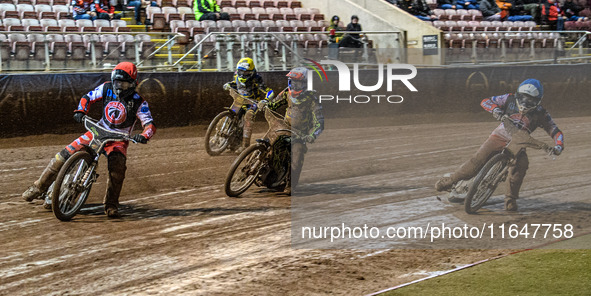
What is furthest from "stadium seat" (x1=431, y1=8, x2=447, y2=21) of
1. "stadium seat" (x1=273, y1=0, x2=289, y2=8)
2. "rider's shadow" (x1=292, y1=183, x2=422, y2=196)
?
"rider's shadow" (x1=292, y1=183, x2=422, y2=196)

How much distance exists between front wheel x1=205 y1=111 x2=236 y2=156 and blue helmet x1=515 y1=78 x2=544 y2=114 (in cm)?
695

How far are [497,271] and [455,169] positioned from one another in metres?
2.06

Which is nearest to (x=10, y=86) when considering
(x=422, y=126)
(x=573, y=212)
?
(x=422, y=126)

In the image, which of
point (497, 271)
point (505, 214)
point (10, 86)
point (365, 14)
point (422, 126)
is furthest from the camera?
point (365, 14)

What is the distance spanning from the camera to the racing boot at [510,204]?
323 inches

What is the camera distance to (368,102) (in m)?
8.22

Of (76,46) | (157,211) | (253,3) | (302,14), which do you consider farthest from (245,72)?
(302,14)

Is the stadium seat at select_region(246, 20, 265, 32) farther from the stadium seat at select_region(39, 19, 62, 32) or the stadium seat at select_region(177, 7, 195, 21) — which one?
the stadium seat at select_region(39, 19, 62, 32)

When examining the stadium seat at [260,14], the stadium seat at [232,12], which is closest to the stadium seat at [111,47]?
the stadium seat at [232,12]

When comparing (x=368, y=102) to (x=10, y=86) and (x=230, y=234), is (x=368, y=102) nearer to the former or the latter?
(x=230, y=234)

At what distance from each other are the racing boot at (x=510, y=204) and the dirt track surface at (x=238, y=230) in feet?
0.27

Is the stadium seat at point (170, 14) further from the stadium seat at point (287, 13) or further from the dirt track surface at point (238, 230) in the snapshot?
the dirt track surface at point (238, 230)

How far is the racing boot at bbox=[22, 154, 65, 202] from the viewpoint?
911 centimetres

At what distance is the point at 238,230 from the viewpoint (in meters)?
8.49
